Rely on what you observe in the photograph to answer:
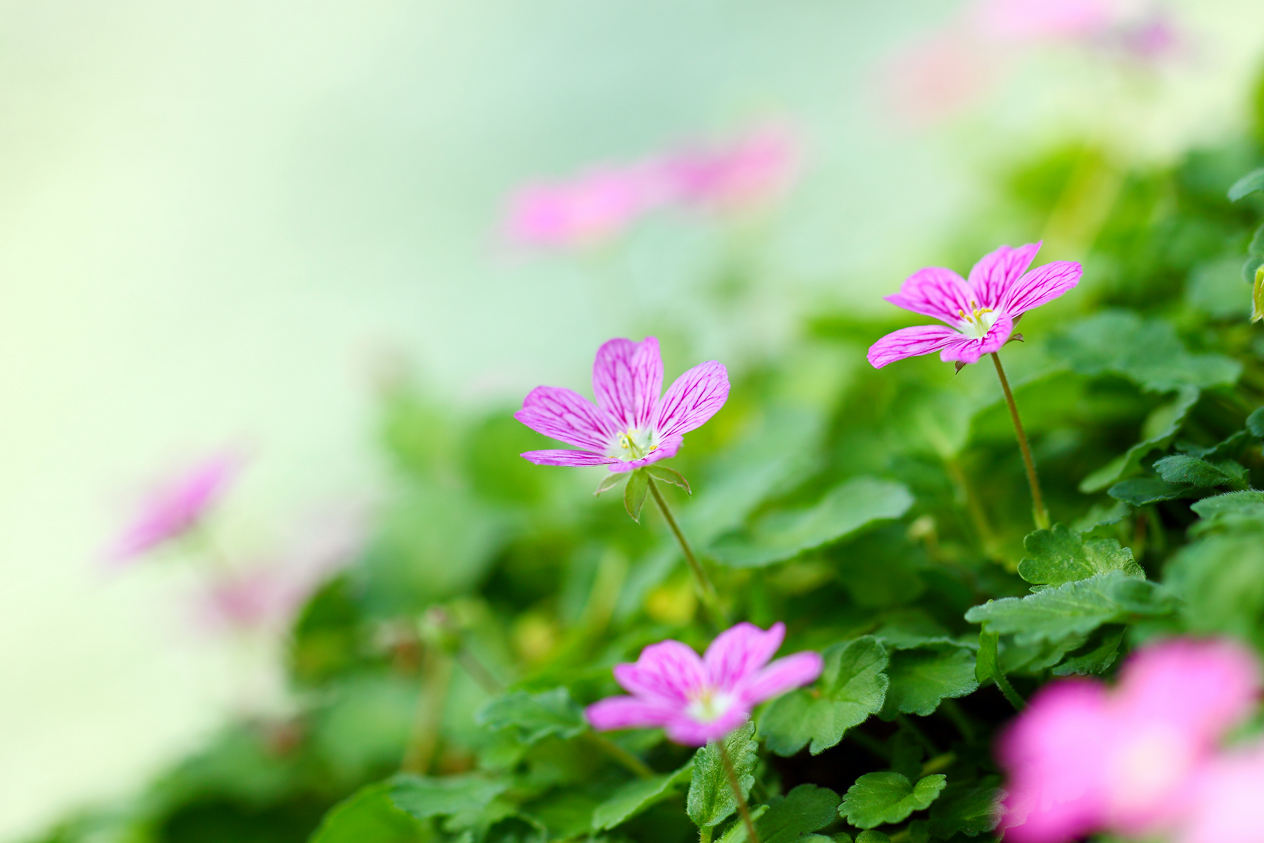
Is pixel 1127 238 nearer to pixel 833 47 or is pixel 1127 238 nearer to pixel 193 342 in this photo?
pixel 833 47

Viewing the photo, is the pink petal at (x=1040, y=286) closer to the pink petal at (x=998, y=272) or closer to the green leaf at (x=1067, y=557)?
the pink petal at (x=998, y=272)

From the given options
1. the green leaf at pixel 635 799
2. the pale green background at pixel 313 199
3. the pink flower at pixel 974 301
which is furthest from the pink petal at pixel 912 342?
the pale green background at pixel 313 199

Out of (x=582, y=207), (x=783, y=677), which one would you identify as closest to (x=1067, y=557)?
(x=783, y=677)

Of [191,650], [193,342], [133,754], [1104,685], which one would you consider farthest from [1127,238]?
[193,342]

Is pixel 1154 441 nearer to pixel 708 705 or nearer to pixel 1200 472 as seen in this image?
pixel 1200 472

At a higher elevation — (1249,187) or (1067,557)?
(1249,187)

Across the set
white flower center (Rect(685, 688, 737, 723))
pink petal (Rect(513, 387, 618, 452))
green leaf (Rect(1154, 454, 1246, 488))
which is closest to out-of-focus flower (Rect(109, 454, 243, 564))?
pink petal (Rect(513, 387, 618, 452))

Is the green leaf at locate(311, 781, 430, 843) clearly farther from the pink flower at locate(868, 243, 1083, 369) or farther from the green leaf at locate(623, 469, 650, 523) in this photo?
the pink flower at locate(868, 243, 1083, 369)
